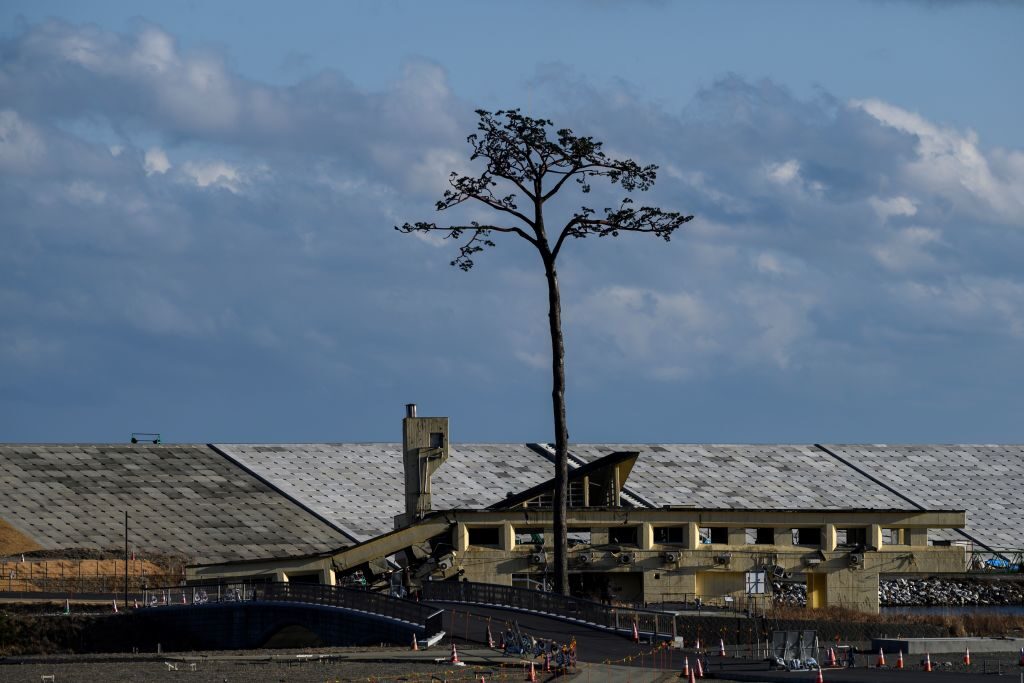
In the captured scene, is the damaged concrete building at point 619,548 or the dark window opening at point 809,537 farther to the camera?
the dark window opening at point 809,537

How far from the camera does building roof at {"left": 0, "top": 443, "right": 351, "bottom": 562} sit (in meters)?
92.6

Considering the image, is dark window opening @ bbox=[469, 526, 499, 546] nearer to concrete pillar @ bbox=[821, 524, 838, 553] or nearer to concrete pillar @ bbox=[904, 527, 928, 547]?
concrete pillar @ bbox=[821, 524, 838, 553]

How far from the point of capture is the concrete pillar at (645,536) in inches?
2837

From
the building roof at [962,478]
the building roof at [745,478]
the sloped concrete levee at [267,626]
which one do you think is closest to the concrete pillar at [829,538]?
the sloped concrete levee at [267,626]

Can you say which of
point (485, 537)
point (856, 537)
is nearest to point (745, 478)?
point (856, 537)

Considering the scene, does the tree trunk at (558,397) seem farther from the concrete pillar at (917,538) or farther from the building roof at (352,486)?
the building roof at (352,486)

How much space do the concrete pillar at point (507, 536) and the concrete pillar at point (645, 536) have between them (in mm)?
5341

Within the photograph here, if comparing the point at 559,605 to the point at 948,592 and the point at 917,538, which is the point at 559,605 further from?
the point at 948,592

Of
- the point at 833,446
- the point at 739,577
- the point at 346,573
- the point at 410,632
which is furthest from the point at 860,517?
the point at 833,446

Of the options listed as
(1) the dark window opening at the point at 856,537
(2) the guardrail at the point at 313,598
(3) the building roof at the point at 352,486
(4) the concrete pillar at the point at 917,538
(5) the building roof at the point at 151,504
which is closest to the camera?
(2) the guardrail at the point at 313,598

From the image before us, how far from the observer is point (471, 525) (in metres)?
71.2

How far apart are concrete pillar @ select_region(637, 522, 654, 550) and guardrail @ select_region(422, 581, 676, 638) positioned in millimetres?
11987

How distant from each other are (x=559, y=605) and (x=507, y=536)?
14.8 meters

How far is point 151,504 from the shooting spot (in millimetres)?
98250
